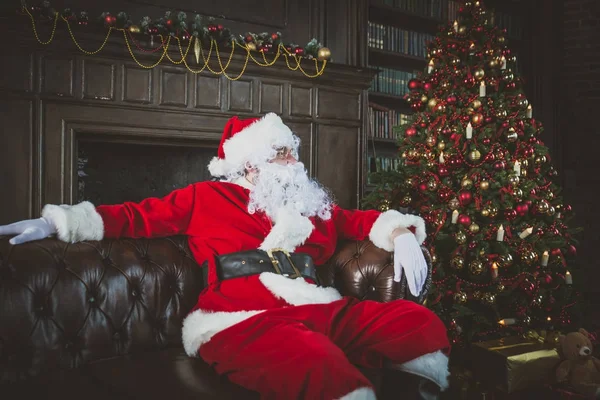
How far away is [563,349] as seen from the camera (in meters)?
2.61

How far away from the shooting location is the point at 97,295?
5.62 ft

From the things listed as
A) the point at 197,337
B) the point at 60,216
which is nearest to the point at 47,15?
the point at 60,216

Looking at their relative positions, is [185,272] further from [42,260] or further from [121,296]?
[42,260]

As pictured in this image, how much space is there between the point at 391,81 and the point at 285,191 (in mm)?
3218

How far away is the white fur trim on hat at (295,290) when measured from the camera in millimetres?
1775

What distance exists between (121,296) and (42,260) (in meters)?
0.28

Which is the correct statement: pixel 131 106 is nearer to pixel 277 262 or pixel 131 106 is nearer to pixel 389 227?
pixel 277 262

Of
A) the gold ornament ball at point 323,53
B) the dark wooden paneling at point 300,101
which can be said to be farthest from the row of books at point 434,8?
the dark wooden paneling at point 300,101

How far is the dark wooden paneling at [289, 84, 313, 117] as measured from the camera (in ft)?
14.1

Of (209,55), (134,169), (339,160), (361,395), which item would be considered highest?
(209,55)

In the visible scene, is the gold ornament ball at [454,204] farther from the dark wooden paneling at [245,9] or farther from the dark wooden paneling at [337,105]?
the dark wooden paneling at [245,9]

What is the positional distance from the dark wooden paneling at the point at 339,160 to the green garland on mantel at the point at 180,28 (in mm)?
668

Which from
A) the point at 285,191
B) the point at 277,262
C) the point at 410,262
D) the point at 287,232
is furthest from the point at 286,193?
the point at 410,262

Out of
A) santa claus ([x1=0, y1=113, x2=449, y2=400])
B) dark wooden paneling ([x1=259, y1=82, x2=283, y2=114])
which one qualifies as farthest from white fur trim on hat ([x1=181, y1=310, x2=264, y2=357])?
dark wooden paneling ([x1=259, y1=82, x2=283, y2=114])
